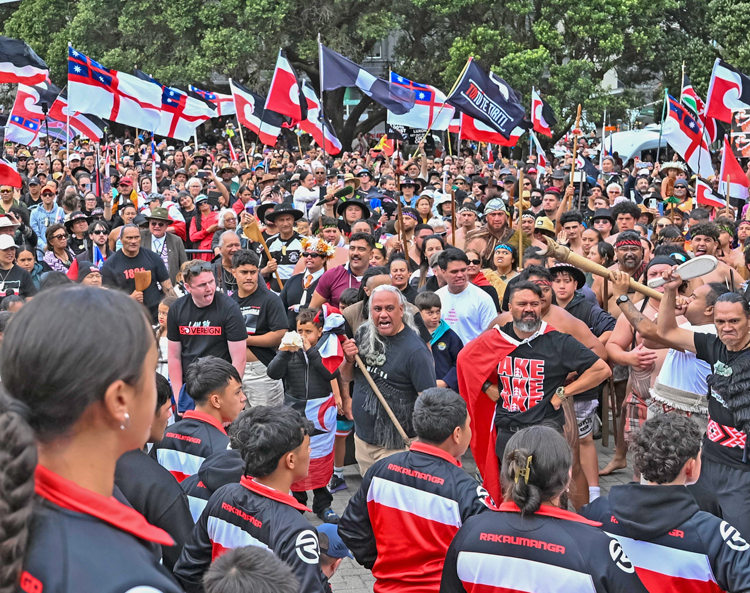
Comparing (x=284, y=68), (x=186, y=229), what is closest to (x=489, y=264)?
(x=186, y=229)

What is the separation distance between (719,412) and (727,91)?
Answer: 956 cm

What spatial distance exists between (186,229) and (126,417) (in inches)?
483

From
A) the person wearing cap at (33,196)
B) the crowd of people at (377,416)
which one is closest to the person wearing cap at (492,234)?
the crowd of people at (377,416)

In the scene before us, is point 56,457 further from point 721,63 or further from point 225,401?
point 721,63

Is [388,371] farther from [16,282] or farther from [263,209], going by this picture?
[263,209]

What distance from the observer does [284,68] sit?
16594 millimetres

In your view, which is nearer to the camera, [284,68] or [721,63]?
[721,63]

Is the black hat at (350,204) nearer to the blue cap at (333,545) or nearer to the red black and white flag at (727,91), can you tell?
the red black and white flag at (727,91)

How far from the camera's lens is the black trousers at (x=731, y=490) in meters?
4.59

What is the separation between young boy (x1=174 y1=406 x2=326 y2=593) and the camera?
124 inches

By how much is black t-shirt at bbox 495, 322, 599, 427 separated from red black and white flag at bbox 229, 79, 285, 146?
12.5m

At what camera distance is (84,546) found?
4.81 ft

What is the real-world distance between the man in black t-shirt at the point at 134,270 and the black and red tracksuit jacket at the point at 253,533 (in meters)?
5.71

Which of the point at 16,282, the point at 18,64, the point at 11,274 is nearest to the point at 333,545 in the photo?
the point at 16,282
